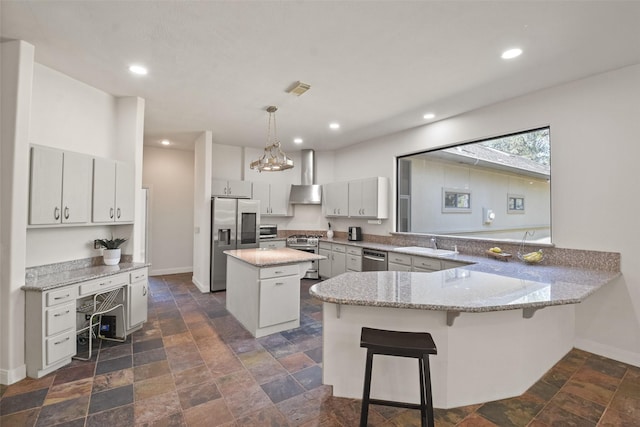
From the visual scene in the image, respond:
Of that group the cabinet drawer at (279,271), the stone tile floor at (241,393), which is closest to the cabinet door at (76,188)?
the stone tile floor at (241,393)

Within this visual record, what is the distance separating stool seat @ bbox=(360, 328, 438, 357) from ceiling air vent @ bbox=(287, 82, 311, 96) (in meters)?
2.62

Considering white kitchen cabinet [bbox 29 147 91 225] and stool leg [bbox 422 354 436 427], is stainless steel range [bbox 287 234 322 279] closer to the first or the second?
white kitchen cabinet [bbox 29 147 91 225]

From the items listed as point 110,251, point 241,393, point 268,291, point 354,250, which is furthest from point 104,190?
point 354,250

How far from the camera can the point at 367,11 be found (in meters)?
2.00

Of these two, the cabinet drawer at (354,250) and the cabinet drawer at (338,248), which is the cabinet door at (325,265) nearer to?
the cabinet drawer at (338,248)

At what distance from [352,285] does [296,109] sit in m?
2.77

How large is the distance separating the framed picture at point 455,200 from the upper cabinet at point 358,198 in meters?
1.20

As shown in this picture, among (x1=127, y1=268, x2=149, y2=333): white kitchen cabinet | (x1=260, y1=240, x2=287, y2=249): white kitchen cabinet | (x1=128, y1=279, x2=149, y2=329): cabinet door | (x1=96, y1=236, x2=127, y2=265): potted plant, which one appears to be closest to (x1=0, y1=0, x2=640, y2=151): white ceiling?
(x1=96, y1=236, x2=127, y2=265): potted plant

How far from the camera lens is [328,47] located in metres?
2.44

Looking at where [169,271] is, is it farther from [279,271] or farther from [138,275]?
[279,271]

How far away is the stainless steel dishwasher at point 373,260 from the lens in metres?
4.55

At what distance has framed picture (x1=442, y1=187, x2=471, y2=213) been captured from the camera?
5473 mm

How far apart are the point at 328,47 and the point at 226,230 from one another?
364cm

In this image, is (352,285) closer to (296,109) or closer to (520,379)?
(520,379)
